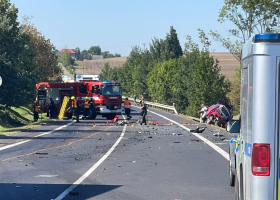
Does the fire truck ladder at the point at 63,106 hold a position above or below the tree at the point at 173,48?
below

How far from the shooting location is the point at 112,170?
13.0 m

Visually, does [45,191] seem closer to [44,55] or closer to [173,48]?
[44,55]

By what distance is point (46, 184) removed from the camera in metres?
10.7

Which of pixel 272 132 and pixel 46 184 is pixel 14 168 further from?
pixel 272 132

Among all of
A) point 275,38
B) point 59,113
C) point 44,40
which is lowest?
point 59,113

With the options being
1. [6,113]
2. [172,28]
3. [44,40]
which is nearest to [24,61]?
[6,113]

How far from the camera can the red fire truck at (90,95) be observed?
41562 millimetres

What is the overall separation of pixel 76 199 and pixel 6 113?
30.4 meters

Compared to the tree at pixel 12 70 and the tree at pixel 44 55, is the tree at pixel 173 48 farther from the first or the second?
the tree at pixel 12 70

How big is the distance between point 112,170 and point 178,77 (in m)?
73.8

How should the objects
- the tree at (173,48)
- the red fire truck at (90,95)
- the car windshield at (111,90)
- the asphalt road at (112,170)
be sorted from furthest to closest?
the tree at (173,48)
the car windshield at (111,90)
the red fire truck at (90,95)
the asphalt road at (112,170)

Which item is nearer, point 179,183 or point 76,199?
point 76,199

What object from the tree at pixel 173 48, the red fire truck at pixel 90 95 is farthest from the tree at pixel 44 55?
the tree at pixel 173 48

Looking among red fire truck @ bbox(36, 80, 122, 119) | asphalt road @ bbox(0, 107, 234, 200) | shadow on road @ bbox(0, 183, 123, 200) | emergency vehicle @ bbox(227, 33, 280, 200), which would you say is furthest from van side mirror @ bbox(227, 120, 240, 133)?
red fire truck @ bbox(36, 80, 122, 119)
